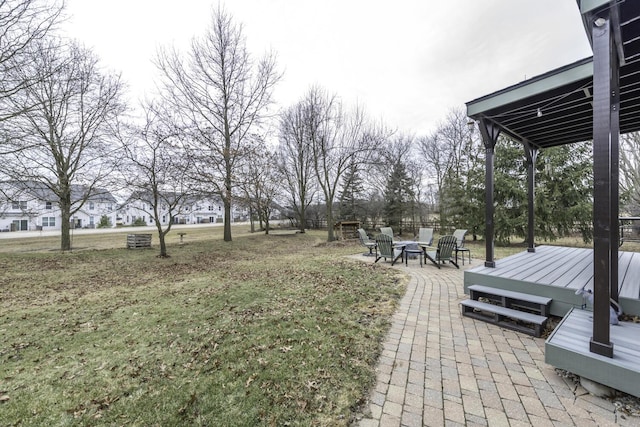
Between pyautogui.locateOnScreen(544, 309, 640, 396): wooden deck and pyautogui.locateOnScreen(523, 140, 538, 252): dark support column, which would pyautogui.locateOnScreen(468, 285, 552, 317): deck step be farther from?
pyautogui.locateOnScreen(523, 140, 538, 252): dark support column

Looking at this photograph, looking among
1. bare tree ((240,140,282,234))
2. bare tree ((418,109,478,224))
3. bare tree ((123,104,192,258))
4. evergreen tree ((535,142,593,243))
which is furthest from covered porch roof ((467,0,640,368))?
bare tree ((418,109,478,224))

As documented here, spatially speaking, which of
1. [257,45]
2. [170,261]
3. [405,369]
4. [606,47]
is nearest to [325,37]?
[257,45]

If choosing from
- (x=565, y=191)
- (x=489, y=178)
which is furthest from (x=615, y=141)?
(x=565, y=191)

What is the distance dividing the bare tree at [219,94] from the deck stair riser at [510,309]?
11839mm

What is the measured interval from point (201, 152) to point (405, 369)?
12853 millimetres

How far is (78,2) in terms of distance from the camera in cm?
671

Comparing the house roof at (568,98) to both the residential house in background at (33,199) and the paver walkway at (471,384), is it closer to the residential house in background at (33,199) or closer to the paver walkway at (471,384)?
the paver walkway at (471,384)

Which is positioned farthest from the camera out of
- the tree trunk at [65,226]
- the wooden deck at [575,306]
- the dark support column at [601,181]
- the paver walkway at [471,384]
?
the tree trunk at [65,226]

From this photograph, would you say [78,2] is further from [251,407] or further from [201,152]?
[251,407]

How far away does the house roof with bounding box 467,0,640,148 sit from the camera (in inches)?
95.7

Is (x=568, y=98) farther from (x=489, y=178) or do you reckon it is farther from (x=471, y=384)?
(x=471, y=384)

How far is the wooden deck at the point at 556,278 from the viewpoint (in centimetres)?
320

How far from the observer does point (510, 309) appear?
352 centimetres

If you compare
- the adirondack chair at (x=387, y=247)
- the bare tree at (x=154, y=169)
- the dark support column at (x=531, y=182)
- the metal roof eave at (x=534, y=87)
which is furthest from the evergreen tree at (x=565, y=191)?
the bare tree at (x=154, y=169)
